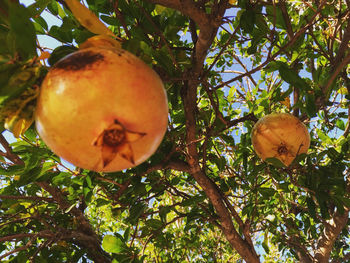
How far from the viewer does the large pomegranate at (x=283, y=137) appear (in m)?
1.68

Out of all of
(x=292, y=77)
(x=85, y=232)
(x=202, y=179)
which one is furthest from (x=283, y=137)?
(x=85, y=232)

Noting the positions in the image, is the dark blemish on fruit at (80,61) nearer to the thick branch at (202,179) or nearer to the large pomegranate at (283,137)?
the thick branch at (202,179)

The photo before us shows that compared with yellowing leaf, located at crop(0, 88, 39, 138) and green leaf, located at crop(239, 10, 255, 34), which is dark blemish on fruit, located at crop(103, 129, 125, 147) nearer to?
yellowing leaf, located at crop(0, 88, 39, 138)

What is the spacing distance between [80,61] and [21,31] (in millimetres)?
200

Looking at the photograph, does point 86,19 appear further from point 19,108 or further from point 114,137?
point 114,137

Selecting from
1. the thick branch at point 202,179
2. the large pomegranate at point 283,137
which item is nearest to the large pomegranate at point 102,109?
the thick branch at point 202,179

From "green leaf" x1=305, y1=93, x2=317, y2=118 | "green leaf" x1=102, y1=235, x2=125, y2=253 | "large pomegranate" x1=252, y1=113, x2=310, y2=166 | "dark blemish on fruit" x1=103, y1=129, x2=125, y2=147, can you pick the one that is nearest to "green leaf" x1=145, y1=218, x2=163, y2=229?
"green leaf" x1=102, y1=235, x2=125, y2=253

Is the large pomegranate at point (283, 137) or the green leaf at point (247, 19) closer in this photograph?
the green leaf at point (247, 19)

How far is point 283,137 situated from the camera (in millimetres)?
1688

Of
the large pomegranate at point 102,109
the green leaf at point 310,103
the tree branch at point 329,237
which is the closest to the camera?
the large pomegranate at point 102,109

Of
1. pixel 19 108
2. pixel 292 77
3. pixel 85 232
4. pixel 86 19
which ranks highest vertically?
pixel 292 77

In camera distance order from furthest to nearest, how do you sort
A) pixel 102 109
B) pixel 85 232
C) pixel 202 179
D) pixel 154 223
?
pixel 85 232
pixel 154 223
pixel 202 179
pixel 102 109

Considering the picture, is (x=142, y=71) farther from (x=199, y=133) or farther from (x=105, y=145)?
(x=199, y=133)

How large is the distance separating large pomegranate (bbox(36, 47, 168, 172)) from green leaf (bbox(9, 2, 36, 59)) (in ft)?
0.42
